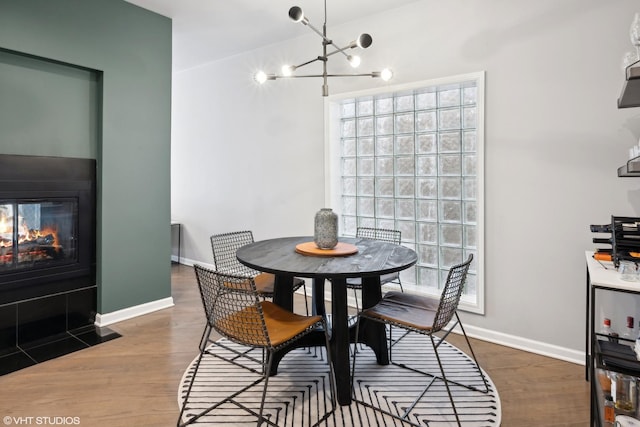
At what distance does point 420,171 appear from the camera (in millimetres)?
3424

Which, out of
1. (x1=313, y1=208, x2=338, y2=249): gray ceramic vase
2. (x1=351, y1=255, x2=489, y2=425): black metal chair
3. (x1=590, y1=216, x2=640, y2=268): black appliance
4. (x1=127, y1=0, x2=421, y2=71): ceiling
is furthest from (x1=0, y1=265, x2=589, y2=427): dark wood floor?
(x1=127, y1=0, x2=421, y2=71): ceiling

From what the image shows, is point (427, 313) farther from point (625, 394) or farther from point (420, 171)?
point (420, 171)

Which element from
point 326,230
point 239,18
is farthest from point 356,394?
point 239,18

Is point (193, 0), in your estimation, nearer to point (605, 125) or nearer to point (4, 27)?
point (4, 27)

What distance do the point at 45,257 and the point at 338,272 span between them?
2.56 metres

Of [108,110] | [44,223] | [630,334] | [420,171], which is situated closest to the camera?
[630,334]

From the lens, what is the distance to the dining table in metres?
1.99

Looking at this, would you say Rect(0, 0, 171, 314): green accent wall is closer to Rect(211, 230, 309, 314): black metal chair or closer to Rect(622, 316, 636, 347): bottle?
Rect(211, 230, 309, 314): black metal chair

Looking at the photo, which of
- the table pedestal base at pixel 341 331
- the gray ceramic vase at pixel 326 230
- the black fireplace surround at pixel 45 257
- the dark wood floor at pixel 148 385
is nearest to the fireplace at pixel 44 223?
the black fireplace surround at pixel 45 257

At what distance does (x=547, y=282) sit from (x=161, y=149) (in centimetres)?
342

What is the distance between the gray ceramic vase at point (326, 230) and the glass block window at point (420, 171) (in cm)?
125

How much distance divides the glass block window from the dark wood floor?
64 cm

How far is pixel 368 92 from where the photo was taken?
347 centimetres

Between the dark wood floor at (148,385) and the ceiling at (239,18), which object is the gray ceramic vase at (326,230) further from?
the ceiling at (239,18)
